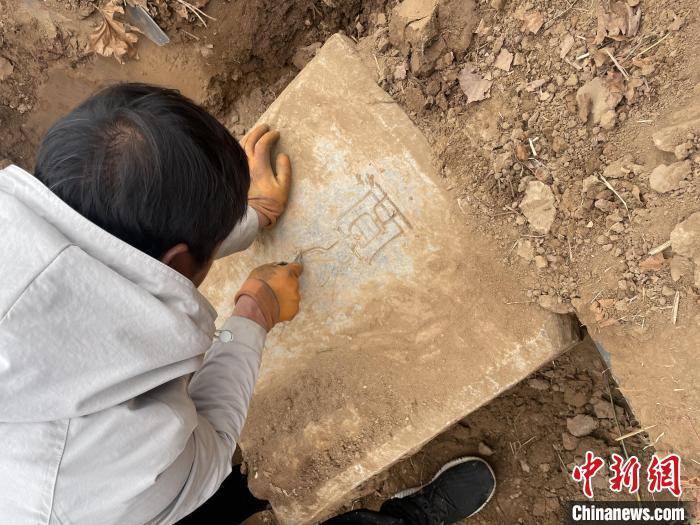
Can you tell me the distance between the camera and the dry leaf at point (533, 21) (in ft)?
4.82

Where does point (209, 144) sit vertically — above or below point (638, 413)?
above

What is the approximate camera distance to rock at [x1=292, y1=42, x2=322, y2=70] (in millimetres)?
2326

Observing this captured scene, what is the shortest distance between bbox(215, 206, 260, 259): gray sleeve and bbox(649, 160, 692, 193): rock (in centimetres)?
121

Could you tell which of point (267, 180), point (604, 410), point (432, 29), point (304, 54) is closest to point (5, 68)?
point (304, 54)

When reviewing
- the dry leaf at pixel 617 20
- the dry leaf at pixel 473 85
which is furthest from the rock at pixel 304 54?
the dry leaf at pixel 617 20

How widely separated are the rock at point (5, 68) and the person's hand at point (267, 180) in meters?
1.45

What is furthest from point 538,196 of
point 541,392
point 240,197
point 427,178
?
point 541,392

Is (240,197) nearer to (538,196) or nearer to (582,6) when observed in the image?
(538,196)

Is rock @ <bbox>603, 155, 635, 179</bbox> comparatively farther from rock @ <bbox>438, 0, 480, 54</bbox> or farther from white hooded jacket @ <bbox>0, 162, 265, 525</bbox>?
white hooded jacket @ <bbox>0, 162, 265, 525</bbox>

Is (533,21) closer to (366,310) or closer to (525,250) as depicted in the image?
(525,250)

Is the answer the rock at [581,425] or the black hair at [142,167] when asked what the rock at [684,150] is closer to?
the black hair at [142,167]

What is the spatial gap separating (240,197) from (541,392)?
173 cm

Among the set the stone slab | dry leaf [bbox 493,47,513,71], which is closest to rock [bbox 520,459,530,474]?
the stone slab

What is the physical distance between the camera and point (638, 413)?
152 centimetres
